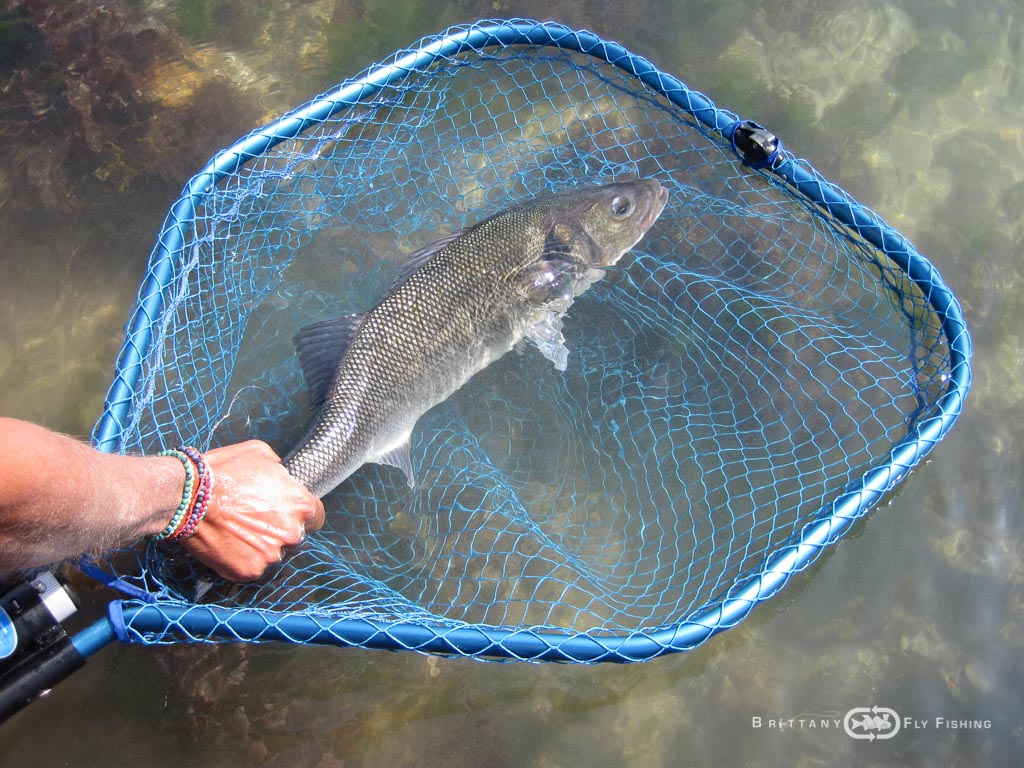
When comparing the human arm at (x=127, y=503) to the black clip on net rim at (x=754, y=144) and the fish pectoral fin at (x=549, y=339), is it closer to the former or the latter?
the fish pectoral fin at (x=549, y=339)

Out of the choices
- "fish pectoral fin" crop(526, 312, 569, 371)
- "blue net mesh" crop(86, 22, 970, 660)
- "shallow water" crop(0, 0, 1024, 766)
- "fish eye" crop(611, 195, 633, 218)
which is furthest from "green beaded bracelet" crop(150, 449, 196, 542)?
"fish eye" crop(611, 195, 633, 218)

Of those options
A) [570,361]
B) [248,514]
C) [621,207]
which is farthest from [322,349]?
[621,207]

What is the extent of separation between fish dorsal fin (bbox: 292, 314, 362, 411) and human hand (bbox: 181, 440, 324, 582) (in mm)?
611

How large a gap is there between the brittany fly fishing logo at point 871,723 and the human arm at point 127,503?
325 centimetres

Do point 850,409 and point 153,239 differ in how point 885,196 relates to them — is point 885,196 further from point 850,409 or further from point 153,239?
point 153,239

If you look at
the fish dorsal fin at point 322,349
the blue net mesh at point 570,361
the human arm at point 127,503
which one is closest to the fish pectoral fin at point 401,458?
the blue net mesh at point 570,361

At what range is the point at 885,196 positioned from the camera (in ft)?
19.4

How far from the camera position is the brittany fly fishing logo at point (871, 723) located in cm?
426

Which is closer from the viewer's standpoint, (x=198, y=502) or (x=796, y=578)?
→ (x=198, y=502)

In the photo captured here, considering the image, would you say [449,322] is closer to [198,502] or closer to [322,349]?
[322,349]

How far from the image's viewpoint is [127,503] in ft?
9.39

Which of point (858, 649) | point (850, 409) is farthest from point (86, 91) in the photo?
point (858, 649)

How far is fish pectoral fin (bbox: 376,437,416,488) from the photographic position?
4270 mm

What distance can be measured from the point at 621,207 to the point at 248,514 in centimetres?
301
